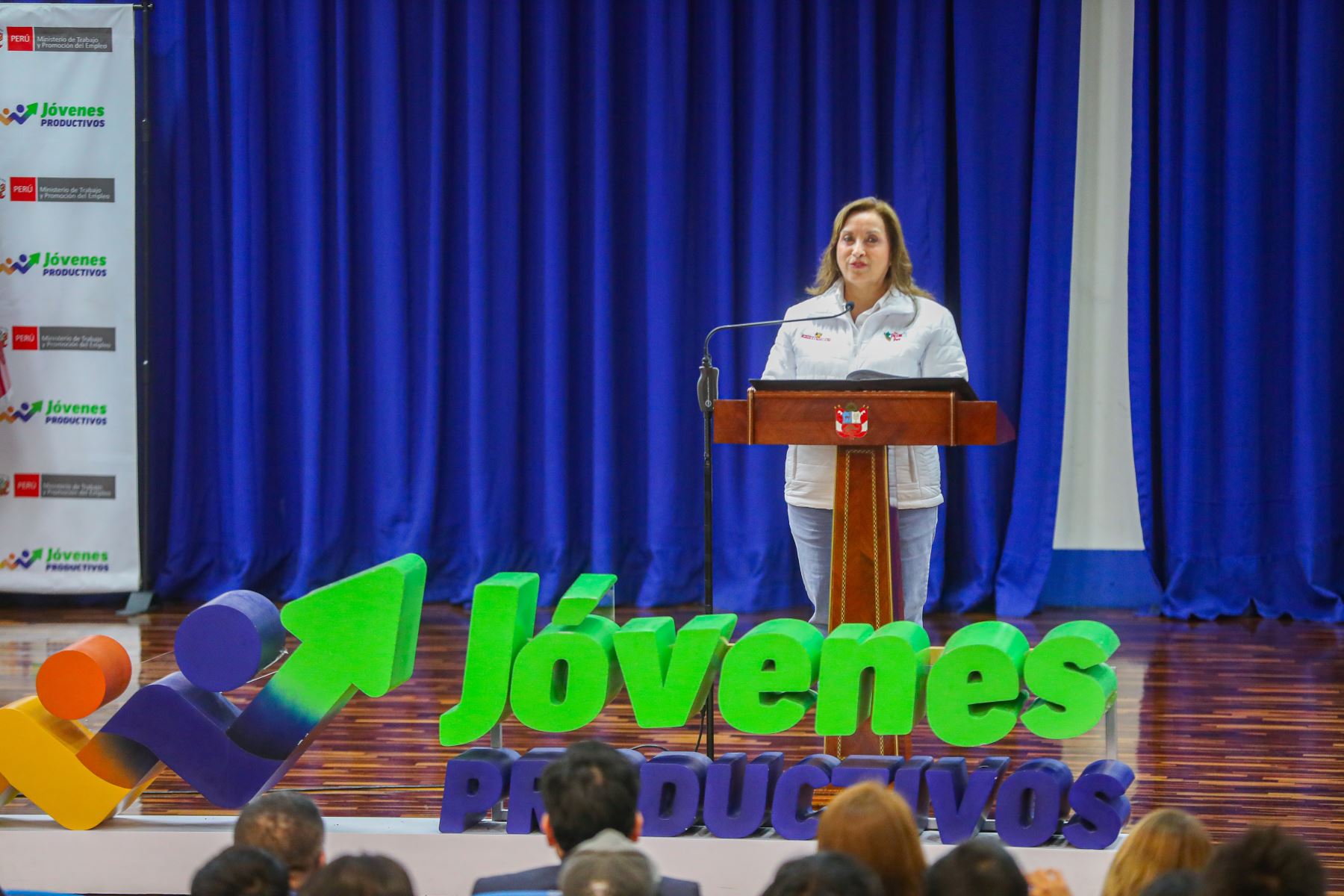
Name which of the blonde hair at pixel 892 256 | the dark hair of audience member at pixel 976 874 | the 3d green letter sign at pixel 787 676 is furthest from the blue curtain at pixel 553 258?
the dark hair of audience member at pixel 976 874

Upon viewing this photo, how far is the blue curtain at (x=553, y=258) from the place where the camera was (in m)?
5.83

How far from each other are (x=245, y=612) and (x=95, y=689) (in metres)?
0.34

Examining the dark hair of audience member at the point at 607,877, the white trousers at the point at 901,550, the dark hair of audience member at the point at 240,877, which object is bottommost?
the dark hair of audience member at the point at 240,877

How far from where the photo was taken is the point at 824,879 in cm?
152

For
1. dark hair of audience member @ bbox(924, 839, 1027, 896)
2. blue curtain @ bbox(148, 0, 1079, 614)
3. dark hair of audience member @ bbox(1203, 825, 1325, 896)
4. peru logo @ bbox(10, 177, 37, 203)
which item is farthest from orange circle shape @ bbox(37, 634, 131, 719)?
peru logo @ bbox(10, 177, 37, 203)

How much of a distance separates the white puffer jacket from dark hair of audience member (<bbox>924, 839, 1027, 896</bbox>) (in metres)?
1.94

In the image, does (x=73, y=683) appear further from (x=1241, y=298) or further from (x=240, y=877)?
(x=1241, y=298)

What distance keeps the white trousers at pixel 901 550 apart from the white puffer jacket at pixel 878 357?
3 cm

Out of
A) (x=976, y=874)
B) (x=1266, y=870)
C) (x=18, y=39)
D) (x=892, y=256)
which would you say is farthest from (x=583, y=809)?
(x=18, y=39)

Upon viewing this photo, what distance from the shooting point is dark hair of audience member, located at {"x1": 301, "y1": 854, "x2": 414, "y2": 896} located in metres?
1.54

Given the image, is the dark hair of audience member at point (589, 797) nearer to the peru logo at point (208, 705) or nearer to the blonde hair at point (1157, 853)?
the blonde hair at point (1157, 853)

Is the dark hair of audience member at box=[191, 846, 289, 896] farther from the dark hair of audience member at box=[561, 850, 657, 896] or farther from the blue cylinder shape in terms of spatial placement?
the blue cylinder shape

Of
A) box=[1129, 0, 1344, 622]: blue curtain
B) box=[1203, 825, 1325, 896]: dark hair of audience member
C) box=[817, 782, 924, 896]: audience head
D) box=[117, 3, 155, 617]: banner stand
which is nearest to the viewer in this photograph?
box=[1203, 825, 1325, 896]: dark hair of audience member

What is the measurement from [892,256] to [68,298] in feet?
12.8
